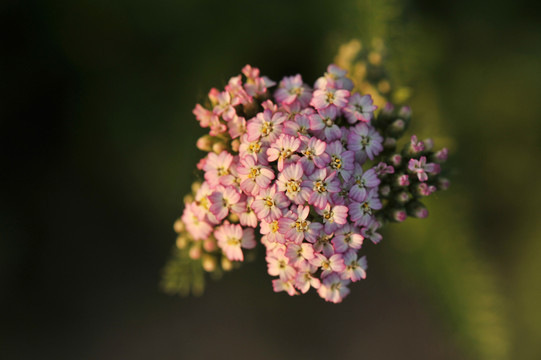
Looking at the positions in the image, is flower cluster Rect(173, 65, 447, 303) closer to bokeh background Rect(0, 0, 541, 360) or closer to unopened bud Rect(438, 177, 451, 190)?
unopened bud Rect(438, 177, 451, 190)

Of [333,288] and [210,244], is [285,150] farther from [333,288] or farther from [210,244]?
[210,244]

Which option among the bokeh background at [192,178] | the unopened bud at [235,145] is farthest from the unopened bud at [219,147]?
the bokeh background at [192,178]

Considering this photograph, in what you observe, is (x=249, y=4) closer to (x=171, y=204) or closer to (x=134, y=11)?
(x=134, y=11)

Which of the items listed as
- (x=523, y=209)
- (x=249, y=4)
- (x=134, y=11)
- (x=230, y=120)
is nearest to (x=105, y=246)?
(x=134, y=11)

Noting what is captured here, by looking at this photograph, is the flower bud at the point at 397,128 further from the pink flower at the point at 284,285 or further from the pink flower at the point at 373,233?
the pink flower at the point at 284,285

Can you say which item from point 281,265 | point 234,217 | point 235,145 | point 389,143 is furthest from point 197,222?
point 389,143

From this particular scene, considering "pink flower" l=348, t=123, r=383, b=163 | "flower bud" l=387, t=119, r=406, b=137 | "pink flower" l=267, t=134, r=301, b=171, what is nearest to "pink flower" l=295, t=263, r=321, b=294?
"pink flower" l=267, t=134, r=301, b=171

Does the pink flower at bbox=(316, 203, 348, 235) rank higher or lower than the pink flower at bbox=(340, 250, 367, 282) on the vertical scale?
higher
